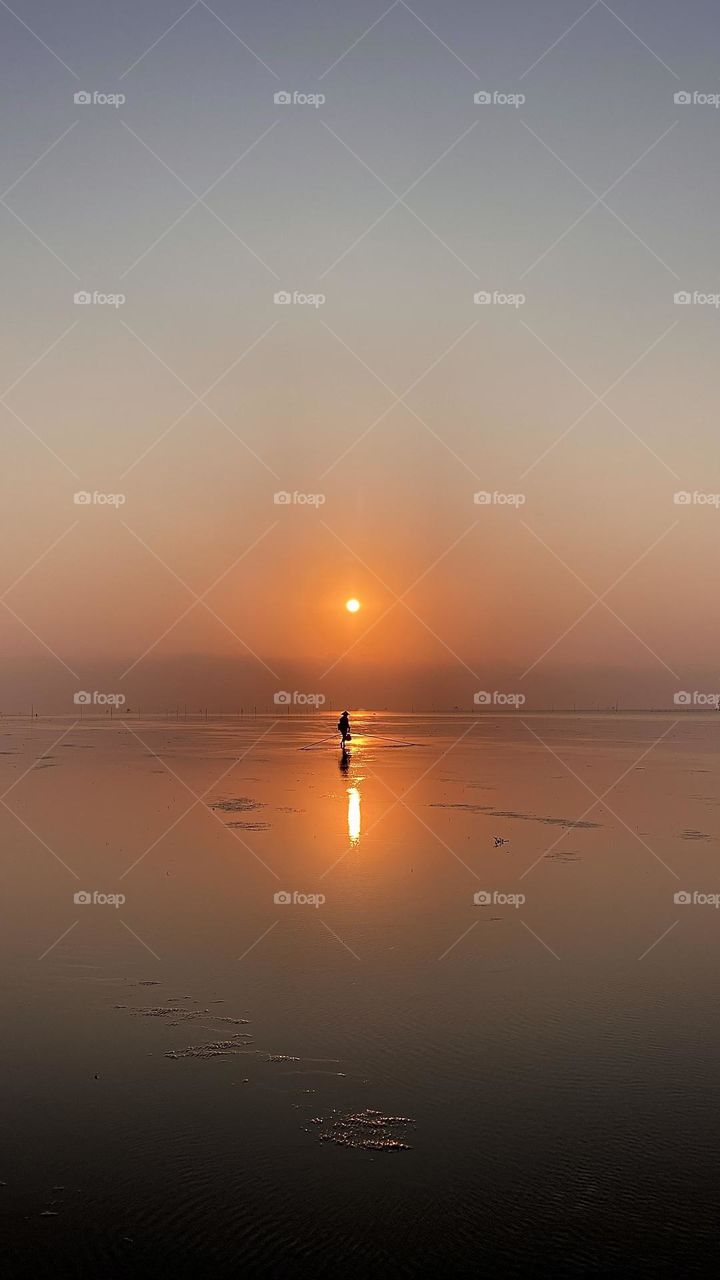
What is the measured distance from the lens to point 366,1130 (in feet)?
22.3

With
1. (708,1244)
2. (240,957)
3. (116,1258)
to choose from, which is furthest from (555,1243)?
(240,957)

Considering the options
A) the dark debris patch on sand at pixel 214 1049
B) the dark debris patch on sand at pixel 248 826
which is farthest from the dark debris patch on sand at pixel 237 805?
the dark debris patch on sand at pixel 214 1049

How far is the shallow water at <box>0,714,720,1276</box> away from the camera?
5660mm

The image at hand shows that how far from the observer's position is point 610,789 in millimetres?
29062

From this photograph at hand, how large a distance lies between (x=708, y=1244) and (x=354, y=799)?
2134cm
